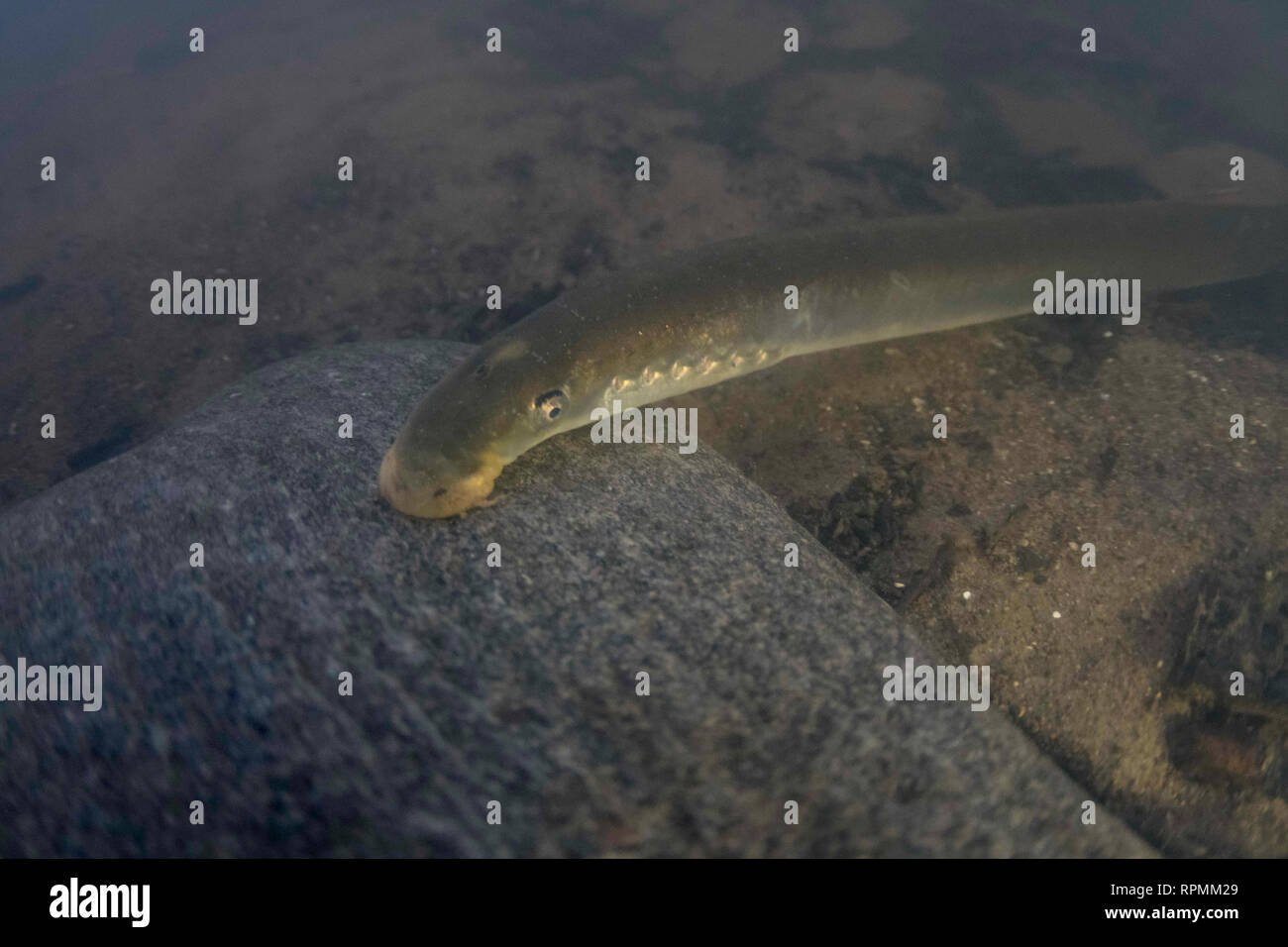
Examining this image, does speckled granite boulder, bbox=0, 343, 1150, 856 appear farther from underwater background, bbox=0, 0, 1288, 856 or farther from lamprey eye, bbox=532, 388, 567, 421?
underwater background, bbox=0, 0, 1288, 856

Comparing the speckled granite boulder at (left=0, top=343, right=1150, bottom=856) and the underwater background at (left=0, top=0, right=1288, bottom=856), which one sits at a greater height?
the underwater background at (left=0, top=0, right=1288, bottom=856)

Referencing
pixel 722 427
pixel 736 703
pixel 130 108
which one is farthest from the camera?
pixel 130 108

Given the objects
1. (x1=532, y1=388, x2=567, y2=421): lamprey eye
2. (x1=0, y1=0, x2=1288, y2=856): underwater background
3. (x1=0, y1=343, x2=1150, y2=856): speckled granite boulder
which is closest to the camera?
(x1=0, y1=343, x2=1150, y2=856): speckled granite boulder

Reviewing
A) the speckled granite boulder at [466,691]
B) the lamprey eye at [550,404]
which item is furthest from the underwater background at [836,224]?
the lamprey eye at [550,404]

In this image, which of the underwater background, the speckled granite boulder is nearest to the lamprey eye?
the speckled granite boulder

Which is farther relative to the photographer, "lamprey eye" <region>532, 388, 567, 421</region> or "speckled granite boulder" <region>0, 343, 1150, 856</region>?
"lamprey eye" <region>532, 388, 567, 421</region>
